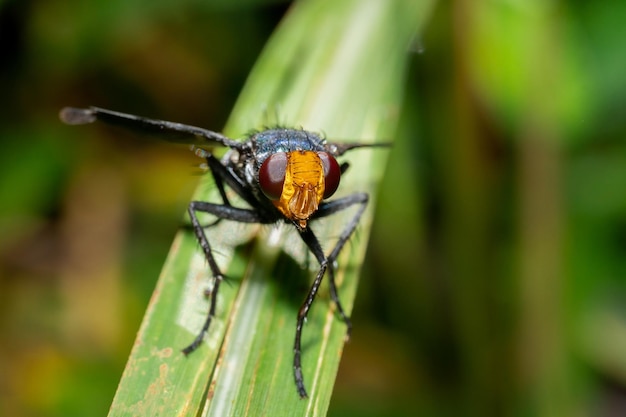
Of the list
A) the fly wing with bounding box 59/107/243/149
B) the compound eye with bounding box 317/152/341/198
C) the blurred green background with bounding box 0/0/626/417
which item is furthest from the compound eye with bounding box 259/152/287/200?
the blurred green background with bounding box 0/0/626/417

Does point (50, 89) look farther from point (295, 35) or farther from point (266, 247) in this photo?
point (266, 247)

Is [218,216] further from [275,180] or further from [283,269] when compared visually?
[275,180]

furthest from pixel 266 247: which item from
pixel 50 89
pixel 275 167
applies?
pixel 50 89

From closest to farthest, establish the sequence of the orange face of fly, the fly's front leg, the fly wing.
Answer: the orange face of fly
the fly's front leg
the fly wing

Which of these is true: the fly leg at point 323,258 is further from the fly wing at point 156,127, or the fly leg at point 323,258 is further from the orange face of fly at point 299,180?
Result: the fly wing at point 156,127

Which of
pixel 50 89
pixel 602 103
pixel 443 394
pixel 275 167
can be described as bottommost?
pixel 443 394

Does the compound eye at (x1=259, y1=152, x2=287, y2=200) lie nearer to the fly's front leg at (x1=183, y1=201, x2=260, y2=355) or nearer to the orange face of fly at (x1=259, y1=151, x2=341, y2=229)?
the orange face of fly at (x1=259, y1=151, x2=341, y2=229)

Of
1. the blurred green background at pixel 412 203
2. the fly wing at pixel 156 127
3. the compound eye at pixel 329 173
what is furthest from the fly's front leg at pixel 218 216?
the blurred green background at pixel 412 203
